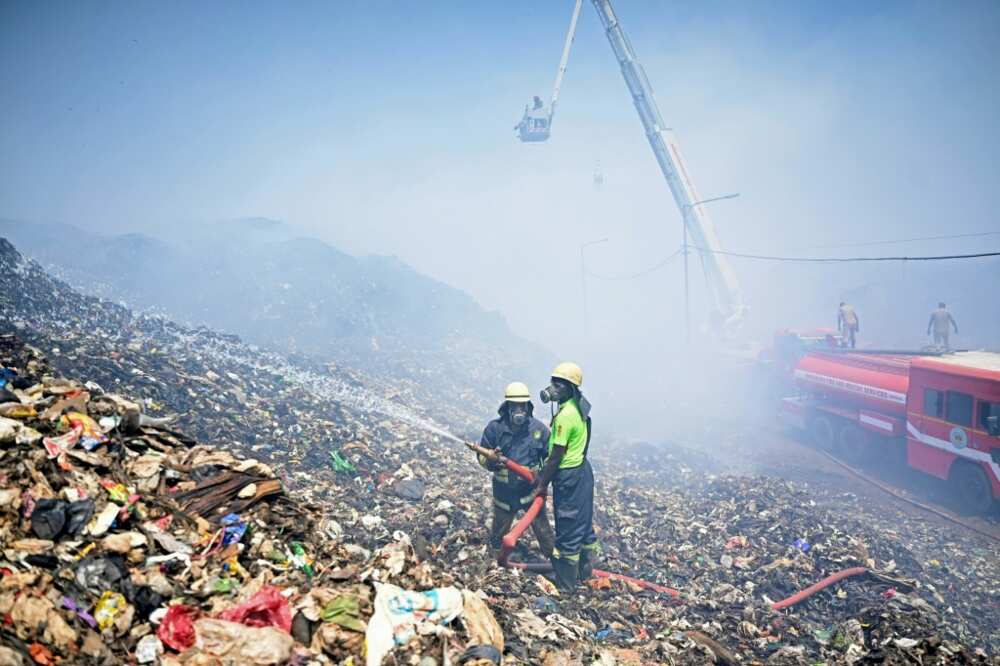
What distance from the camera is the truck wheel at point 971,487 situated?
8.41 meters

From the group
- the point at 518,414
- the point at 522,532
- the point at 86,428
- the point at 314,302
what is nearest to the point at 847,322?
the point at 518,414

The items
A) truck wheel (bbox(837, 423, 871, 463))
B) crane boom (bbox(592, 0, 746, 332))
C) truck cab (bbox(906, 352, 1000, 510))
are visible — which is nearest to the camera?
truck cab (bbox(906, 352, 1000, 510))

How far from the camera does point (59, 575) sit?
Answer: 2.62 metres

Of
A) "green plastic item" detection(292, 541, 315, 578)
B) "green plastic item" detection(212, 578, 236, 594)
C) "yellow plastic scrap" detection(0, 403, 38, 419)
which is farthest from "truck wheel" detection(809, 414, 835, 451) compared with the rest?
"yellow plastic scrap" detection(0, 403, 38, 419)

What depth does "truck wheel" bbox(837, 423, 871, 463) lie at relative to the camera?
11602 millimetres

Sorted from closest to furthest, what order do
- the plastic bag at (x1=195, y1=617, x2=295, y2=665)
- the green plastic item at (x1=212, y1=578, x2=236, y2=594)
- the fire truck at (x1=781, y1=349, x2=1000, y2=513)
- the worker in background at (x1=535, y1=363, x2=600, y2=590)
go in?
the plastic bag at (x1=195, y1=617, x2=295, y2=665), the green plastic item at (x1=212, y1=578, x2=236, y2=594), the worker in background at (x1=535, y1=363, x2=600, y2=590), the fire truck at (x1=781, y1=349, x2=1000, y2=513)

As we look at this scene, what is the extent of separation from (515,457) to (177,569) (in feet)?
9.93

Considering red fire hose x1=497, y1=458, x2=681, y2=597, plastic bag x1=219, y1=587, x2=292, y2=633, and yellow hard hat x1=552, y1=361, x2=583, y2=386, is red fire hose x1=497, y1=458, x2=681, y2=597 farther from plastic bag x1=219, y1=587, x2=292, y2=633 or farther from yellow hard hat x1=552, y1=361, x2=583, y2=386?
plastic bag x1=219, y1=587, x2=292, y2=633

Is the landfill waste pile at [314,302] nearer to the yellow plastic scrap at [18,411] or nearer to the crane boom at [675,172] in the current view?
the crane boom at [675,172]

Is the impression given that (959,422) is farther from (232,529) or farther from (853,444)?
(232,529)

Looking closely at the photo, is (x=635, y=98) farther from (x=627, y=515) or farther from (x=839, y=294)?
(x=839, y=294)

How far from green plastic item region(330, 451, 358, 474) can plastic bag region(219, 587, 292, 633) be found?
4507mm

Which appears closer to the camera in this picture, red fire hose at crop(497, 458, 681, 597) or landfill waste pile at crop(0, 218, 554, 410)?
red fire hose at crop(497, 458, 681, 597)

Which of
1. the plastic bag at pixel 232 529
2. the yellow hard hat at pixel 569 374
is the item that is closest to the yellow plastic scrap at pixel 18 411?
the plastic bag at pixel 232 529
